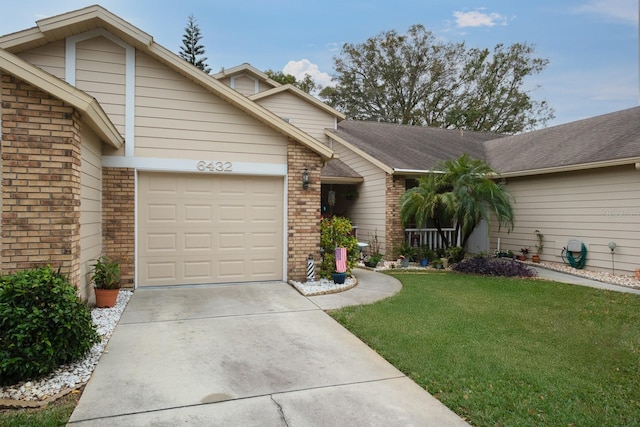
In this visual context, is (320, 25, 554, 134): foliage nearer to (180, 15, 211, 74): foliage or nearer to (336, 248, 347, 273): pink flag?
(180, 15, 211, 74): foliage

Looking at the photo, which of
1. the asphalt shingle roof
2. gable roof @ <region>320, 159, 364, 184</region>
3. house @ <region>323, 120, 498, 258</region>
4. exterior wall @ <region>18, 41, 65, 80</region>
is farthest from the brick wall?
the asphalt shingle roof

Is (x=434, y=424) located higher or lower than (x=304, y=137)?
lower

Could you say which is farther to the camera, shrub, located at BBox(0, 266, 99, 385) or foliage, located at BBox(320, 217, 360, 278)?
foliage, located at BBox(320, 217, 360, 278)

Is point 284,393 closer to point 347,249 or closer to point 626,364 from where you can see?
point 626,364

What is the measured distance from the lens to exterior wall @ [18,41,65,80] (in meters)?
6.41

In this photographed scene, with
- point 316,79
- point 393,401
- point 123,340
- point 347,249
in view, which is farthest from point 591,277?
point 316,79

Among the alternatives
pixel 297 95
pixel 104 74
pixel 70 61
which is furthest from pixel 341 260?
pixel 297 95

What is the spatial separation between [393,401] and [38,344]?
3.08 m

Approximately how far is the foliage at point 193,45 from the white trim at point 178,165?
21.4 meters

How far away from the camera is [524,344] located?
180 inches

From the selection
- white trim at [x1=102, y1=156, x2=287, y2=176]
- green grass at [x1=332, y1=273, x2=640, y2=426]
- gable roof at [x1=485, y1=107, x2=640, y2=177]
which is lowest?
green grass at [x1=332, y1=273, x2=640, y2=426]

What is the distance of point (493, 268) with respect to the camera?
9.52 metres

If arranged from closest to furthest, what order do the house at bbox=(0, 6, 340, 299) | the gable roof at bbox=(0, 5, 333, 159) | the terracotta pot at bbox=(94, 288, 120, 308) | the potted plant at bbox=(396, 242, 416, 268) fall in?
the house at bbox=(0, 6, 340, 299)
the terracotta pot at bbox=(94, 288, 120, 308)
the gable roof at bbox=(0, 5, 333, 159)
the potted plant at bbox=(396, 242, 416, 268)

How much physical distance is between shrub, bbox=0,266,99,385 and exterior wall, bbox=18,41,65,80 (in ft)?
14.4
